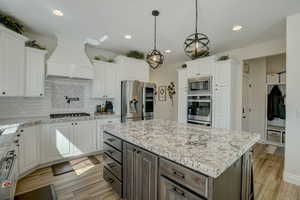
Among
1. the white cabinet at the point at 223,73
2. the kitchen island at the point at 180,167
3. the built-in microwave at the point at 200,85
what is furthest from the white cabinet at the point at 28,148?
the white cabinet at the point at 223,73

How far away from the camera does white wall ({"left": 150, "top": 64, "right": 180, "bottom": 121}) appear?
5543 millimetres

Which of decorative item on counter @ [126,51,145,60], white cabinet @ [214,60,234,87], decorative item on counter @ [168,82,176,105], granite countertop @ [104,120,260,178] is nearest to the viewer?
granite countertop @ [104,120,260,178]

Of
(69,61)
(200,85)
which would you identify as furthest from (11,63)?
(200,85)

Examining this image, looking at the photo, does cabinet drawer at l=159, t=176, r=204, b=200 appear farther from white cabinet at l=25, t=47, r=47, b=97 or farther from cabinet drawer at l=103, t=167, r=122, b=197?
white cabinet at l=25, t=47, r=47, b=97

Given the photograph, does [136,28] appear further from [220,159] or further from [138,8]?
[220,159]

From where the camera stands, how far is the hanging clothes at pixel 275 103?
437 centimetres

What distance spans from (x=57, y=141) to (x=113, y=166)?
1.73 metres

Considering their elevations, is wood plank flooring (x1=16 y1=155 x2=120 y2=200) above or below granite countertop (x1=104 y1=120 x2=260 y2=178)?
below

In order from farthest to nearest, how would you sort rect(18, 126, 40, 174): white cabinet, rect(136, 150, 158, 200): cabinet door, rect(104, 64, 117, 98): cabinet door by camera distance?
rect(104, 64, 117, 98): cabinet door → rect(18, 126, 40, 174): white cabinet → rect(136, 150, 158, 200): cabinet door

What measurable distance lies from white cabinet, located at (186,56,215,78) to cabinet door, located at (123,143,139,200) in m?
3.10

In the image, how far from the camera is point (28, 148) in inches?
99.5

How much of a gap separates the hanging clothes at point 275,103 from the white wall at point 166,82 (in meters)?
3.02

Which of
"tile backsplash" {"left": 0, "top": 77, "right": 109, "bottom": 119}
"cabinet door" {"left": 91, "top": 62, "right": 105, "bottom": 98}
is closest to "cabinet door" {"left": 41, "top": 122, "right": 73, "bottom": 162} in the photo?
"tile backsplash" {"left": 0, "top": 77, "right": 109, "bottom": 119}

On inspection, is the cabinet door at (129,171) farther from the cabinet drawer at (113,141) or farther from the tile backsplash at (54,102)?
the tile backsplash at (54,102)
